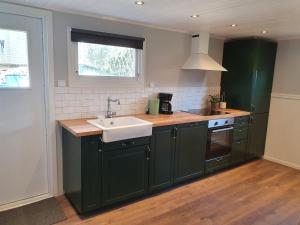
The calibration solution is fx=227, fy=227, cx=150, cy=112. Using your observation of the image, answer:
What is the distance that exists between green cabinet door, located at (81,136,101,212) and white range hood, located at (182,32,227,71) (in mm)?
1980

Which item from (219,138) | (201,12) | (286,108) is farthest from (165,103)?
(286,108)

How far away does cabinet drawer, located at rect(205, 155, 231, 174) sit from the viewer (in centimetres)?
338

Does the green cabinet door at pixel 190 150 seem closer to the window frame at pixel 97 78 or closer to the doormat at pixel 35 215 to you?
the window frame at pixel 97 78

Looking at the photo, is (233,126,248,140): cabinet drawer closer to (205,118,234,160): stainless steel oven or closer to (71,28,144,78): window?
(205,118,234,160): stainless steel oven

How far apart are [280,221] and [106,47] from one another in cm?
288

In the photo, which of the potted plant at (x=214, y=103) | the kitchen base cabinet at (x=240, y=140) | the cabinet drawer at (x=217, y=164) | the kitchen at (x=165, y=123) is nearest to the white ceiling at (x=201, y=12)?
the kitchen at (x=165, y=123)

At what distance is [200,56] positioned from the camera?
140 inches

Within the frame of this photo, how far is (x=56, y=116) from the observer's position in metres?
2.65

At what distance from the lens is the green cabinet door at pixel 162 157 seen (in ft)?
8.99

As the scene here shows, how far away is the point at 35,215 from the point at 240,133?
10.3 ft

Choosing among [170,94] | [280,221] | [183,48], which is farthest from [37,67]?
[280,221]

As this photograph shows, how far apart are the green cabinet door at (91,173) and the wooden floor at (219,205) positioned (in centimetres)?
19

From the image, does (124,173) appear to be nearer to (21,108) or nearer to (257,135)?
(21,108)

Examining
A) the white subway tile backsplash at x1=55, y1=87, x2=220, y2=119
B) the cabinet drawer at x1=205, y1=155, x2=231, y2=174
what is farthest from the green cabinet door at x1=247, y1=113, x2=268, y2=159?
the white subway tile backsplash at x1=55, y1=87, x2=220, y2=119
